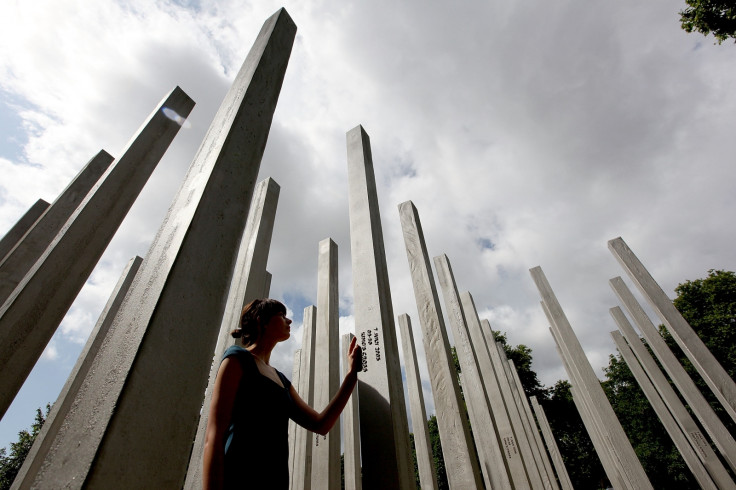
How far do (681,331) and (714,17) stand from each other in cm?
903

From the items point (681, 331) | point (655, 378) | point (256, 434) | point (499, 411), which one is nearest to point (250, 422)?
point (256, 434)

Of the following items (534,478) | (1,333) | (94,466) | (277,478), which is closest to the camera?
(94,466)

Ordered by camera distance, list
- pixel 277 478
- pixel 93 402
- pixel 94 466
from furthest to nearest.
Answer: pixel 277 478, pixel 93 402, pixel 94 466

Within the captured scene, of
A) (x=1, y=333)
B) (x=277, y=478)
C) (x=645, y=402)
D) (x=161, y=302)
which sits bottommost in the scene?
(x=277, y=478)

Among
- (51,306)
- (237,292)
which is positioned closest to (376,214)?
(237,292)

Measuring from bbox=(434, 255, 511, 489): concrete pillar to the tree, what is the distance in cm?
1010

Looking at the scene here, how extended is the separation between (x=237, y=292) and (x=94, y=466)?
2.57m

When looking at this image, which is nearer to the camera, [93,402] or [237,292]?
[93,402]

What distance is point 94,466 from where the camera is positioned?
3.08 feet

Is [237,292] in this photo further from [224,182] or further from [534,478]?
[534,478]

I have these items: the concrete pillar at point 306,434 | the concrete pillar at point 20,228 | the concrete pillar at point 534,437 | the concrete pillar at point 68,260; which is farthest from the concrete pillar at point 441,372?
the concrete pillar at point 534,437

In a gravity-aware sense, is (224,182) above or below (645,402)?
below

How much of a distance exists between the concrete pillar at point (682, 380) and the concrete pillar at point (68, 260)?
10535 mm

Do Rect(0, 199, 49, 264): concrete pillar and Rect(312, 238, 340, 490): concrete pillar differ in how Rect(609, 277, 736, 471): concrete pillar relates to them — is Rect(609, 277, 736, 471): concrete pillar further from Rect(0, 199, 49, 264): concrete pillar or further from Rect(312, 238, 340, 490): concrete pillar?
Rect(0, 199, 49, 264): concrete pillar
